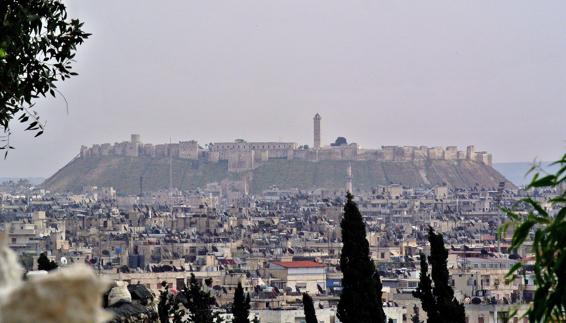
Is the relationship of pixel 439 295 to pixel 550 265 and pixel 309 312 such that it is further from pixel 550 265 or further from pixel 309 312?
pixel 550 265

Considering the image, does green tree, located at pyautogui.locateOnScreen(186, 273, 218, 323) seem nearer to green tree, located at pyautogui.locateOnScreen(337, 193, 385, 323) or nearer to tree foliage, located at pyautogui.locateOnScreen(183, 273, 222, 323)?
tree foliage, located at pyautogui.locateOnScreen(183, 273, 222, 323)

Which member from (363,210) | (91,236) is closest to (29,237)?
(91,236)

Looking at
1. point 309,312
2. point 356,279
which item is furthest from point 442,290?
point 309,312

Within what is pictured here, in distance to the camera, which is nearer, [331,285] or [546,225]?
[546,225]

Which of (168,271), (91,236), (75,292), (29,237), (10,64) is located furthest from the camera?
(91,236)

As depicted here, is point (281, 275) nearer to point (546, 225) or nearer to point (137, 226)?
point (137, 226)

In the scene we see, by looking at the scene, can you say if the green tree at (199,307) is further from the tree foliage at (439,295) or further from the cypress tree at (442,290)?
the cypress tree at (442,290)
